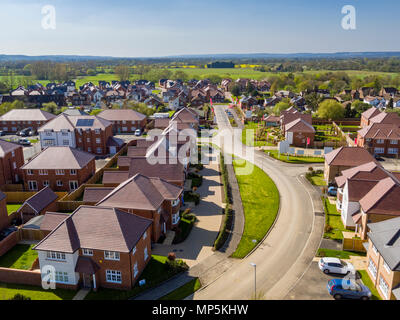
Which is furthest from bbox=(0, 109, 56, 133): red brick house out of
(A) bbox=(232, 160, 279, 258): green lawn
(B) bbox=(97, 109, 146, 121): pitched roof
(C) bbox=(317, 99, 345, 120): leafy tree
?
(C) bbox=(317, 99, 345, 120): leafy tree

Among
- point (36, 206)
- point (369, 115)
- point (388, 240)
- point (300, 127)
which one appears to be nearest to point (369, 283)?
point (388, 240)

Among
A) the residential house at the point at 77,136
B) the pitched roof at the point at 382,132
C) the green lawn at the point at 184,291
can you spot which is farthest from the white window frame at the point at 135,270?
the pitched roof at the point at 382,132

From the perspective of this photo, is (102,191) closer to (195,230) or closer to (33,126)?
(195,230)

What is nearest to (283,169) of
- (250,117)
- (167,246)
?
(167,246)

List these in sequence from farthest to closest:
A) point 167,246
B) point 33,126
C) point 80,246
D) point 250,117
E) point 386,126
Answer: point 250,117 → point 33,126 → point 386,126 → point 167,246 → point 80,246

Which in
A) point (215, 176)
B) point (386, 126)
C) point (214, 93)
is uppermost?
point (214, 93)

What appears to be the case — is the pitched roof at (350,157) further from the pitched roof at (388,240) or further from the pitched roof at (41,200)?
the pitched roof at (41,200)
